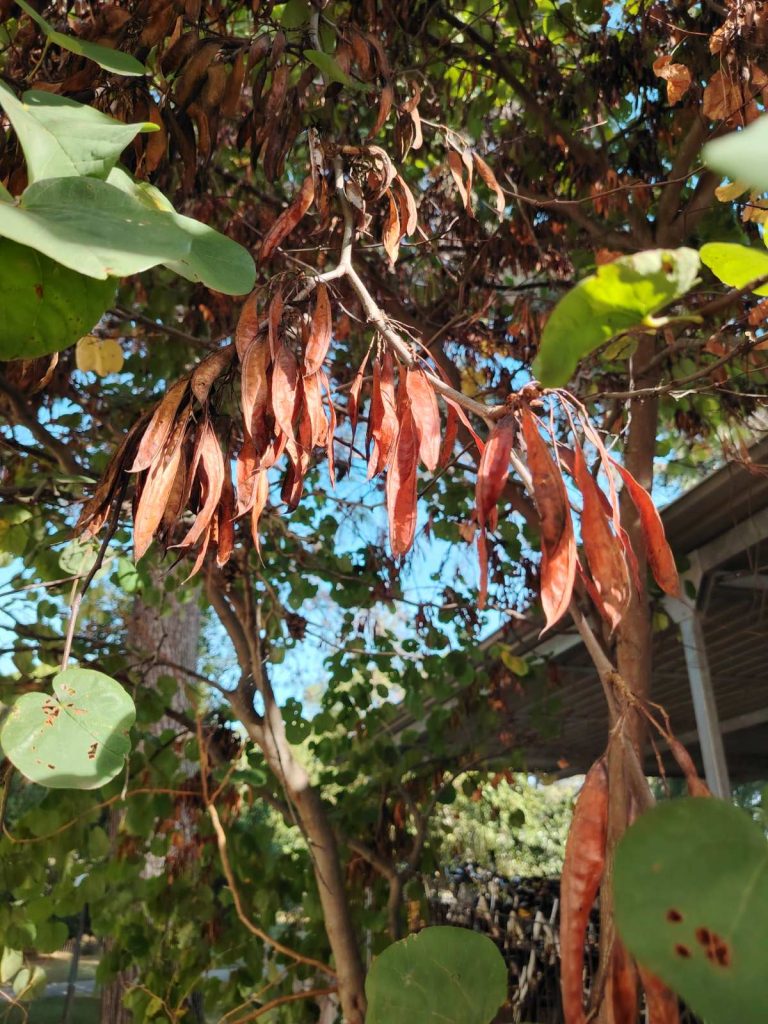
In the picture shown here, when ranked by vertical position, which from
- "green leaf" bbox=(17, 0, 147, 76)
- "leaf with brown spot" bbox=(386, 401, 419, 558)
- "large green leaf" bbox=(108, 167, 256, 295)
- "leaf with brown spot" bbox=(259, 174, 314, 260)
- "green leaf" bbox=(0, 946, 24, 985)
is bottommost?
"green leaf" bbox=(0, 946, 24, 985)

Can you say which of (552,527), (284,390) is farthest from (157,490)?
(552,527)

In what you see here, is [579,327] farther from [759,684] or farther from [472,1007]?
[759,684]

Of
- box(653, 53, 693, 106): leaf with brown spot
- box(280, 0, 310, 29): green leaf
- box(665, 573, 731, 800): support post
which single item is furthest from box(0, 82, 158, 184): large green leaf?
box(665, 573, 731, 800): support post

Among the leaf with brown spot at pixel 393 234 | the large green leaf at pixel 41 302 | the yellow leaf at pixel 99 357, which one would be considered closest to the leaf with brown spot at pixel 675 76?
the leaf with brown spot at pixel 393 234

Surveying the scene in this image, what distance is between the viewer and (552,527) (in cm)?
67

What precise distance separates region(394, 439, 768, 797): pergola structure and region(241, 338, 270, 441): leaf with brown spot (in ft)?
3.81

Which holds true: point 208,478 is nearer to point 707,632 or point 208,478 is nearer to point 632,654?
point 632,654

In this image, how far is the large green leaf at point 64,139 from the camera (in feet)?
2.20

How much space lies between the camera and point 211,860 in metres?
3.13

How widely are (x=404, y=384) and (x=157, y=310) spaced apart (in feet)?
8.91

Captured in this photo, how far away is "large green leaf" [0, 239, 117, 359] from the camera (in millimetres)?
657

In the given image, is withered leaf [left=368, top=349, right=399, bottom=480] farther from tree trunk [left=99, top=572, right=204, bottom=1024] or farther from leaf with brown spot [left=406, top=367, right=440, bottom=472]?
tree trunk [left=99, top=572, right=204, bottom=1024]

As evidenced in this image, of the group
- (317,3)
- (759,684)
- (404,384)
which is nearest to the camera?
(404,384)

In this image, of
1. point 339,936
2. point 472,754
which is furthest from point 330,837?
point 472,754
